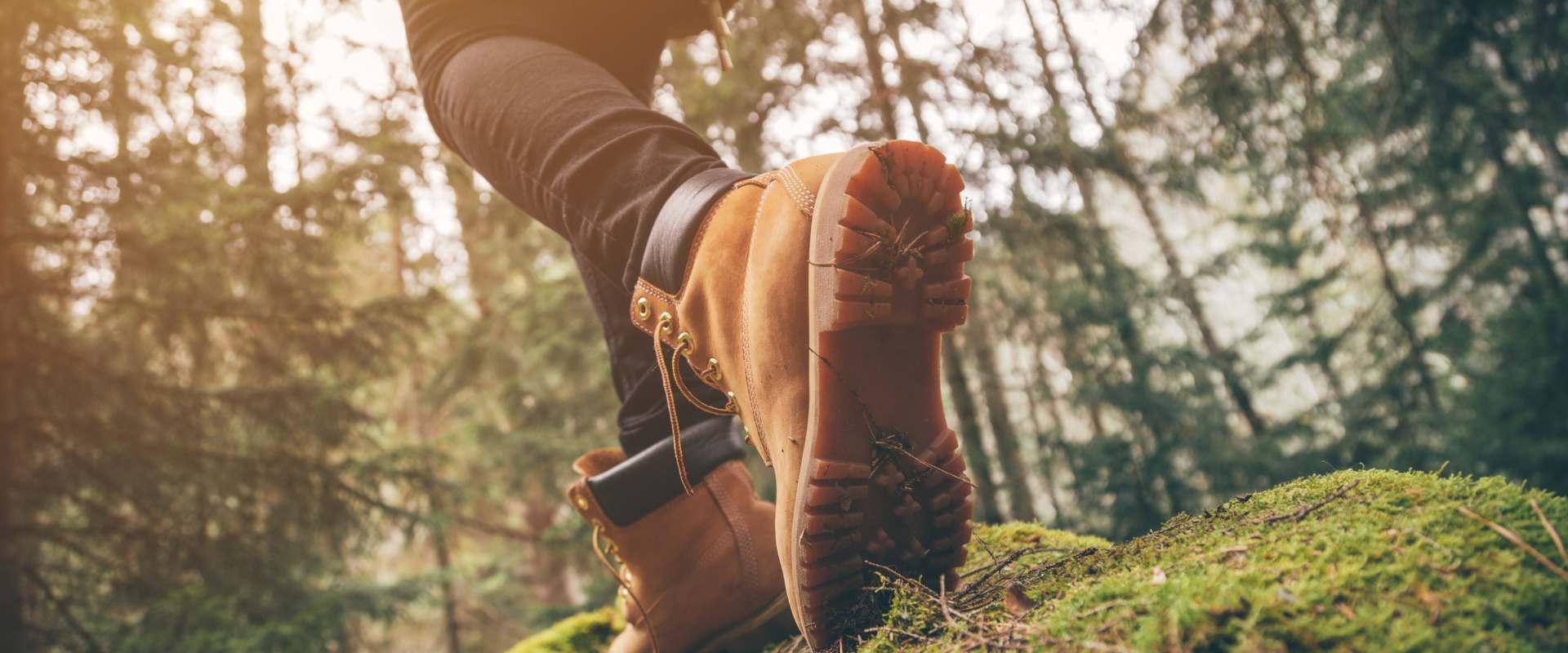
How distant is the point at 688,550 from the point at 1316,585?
0.96 meters

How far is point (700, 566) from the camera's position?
4.69 ft

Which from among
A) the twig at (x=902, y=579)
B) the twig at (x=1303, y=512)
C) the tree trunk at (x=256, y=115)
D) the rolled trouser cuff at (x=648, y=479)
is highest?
the tree trunk at (x=256, y=115)

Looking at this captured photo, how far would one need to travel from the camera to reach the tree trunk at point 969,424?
553 cm

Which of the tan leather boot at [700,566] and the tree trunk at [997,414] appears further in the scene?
the tree trunk at [997,414]

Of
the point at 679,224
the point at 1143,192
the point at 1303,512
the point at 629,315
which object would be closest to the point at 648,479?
the point at 629,315

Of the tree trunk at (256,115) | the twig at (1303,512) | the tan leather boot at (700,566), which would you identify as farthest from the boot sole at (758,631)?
the tree trunk at (256,115)

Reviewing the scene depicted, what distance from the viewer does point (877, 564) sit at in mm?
1041

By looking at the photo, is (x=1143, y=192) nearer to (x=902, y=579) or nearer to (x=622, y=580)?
(x=622, y=580)

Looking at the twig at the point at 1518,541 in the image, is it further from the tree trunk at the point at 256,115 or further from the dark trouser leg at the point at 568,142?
the tree trunk at the point at 256,115

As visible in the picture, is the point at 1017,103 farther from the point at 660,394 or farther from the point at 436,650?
the point at 436,650

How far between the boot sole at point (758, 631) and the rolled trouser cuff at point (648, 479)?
25 centimetres

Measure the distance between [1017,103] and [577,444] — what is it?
4484 mm

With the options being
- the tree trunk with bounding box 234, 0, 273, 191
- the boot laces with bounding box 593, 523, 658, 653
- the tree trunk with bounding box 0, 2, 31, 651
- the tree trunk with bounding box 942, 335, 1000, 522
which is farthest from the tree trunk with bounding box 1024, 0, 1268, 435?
the tree trunk with bounding box 234, 0, 273, 191

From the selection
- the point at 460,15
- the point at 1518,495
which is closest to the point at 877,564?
the point at 1518,495
